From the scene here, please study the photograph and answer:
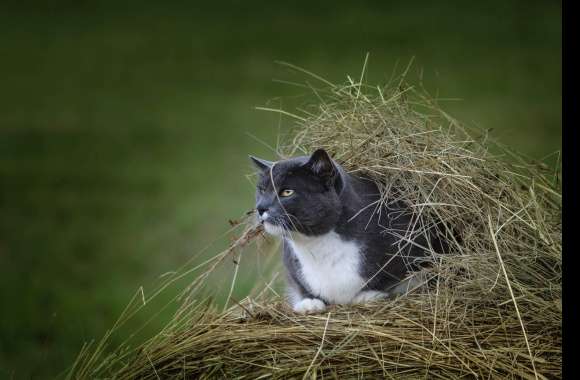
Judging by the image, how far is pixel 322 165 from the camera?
332cm

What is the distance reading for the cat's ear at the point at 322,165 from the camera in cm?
328

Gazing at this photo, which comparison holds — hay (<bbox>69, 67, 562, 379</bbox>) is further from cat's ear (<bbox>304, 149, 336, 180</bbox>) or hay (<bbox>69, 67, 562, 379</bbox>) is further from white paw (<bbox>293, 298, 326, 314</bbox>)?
cat's ear (<bbox>304, 149, 336, 180</bbox>)

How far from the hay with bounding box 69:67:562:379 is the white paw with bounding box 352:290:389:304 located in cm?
14

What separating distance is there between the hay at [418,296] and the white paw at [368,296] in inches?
5.6

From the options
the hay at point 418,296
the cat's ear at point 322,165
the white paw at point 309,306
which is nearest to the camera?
the hay at point 418,296

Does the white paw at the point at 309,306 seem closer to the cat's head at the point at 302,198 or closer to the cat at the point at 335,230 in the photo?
the cat at the point at 335,230

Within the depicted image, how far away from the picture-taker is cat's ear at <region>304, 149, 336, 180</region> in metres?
3.28

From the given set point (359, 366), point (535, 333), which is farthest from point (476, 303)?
point (359, 366)

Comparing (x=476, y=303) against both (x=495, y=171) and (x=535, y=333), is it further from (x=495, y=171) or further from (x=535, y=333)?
(x=495, y=171)

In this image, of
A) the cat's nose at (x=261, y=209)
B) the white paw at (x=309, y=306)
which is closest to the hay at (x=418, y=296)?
the white paw at (x=309, y=306)

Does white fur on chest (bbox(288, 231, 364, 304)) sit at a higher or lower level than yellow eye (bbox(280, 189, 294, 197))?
lower

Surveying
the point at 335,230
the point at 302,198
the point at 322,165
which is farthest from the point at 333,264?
the point at 322,165

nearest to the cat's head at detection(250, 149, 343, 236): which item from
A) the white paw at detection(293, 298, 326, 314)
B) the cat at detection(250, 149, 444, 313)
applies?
the cat at detection(250, 149, 444, 313)

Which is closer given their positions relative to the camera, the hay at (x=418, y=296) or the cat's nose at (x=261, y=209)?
the hay at (x=418, y=296)
